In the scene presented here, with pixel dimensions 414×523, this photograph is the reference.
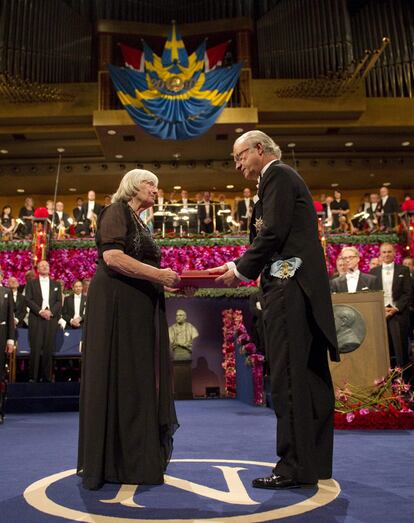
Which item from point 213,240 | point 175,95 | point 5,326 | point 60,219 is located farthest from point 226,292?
point 175,95

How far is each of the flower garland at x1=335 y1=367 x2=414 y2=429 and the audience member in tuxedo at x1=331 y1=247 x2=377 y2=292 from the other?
1.39m

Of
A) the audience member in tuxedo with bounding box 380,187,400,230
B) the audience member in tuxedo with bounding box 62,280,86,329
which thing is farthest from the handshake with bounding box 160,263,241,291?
the audience member in tuxedo with bounding box 380,187,400,230

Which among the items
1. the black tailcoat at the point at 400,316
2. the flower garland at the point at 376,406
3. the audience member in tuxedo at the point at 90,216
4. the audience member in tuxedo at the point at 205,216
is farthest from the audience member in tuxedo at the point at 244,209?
the flower garland at the point at 376,406

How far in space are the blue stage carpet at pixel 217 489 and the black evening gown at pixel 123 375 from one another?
4.5 inches

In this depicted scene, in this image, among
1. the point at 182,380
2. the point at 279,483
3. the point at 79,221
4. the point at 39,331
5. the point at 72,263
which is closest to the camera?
the point at 279,483

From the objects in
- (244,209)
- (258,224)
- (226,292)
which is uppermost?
(244,209)

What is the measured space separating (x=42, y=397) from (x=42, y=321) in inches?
44.6

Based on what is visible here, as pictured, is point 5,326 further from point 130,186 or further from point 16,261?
point 16,261

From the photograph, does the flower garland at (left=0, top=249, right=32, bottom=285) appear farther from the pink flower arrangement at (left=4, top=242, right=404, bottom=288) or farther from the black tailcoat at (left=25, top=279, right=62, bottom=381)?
the black tailcoat at (left=25, top=279, right=62, bottom=381)

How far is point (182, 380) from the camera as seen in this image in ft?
31.8

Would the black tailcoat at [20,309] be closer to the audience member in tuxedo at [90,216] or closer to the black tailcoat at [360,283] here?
the audience member in tuxedo at [90,216]

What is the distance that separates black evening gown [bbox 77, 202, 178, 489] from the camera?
247 cm

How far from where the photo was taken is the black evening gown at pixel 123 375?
97.3 inches

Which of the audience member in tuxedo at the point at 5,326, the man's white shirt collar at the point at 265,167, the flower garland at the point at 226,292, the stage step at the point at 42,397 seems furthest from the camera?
the flower garland at the point at 226,292
